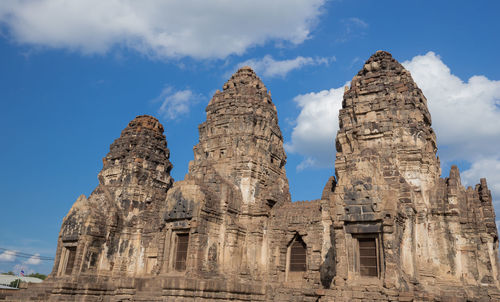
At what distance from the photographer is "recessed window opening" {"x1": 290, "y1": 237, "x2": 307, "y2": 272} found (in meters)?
20.3

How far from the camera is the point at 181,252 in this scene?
20.0 meters

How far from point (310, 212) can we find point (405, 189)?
19.5 feet

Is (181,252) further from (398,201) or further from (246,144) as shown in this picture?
(398,201)

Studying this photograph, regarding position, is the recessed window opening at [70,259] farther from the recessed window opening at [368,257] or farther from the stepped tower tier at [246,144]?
the recessed window opening at [368,257]

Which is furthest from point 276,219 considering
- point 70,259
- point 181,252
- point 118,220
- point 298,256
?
point 70,259

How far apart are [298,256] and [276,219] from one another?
221cm

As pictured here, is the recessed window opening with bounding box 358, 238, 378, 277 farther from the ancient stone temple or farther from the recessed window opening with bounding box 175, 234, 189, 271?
the recessed window opening with bounding box 175, 234, 189, 271

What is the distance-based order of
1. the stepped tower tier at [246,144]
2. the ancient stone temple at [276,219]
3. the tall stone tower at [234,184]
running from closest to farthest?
the ancient stone temple at [276,219] < the tall stone tower at [234,184] < the stepped tower tier at [246,144]

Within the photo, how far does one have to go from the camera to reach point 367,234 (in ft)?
46.8

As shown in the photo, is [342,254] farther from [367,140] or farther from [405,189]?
[367,140]

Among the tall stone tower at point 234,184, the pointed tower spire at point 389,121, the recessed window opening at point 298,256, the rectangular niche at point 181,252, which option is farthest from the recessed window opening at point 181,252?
the pointed tower spire at point 389,121

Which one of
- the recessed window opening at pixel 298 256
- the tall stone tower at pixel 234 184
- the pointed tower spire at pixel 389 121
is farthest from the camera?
the recessed window opening at pixel 298 256

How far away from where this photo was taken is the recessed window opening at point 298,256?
2033cm

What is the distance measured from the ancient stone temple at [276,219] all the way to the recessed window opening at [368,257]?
45mm
